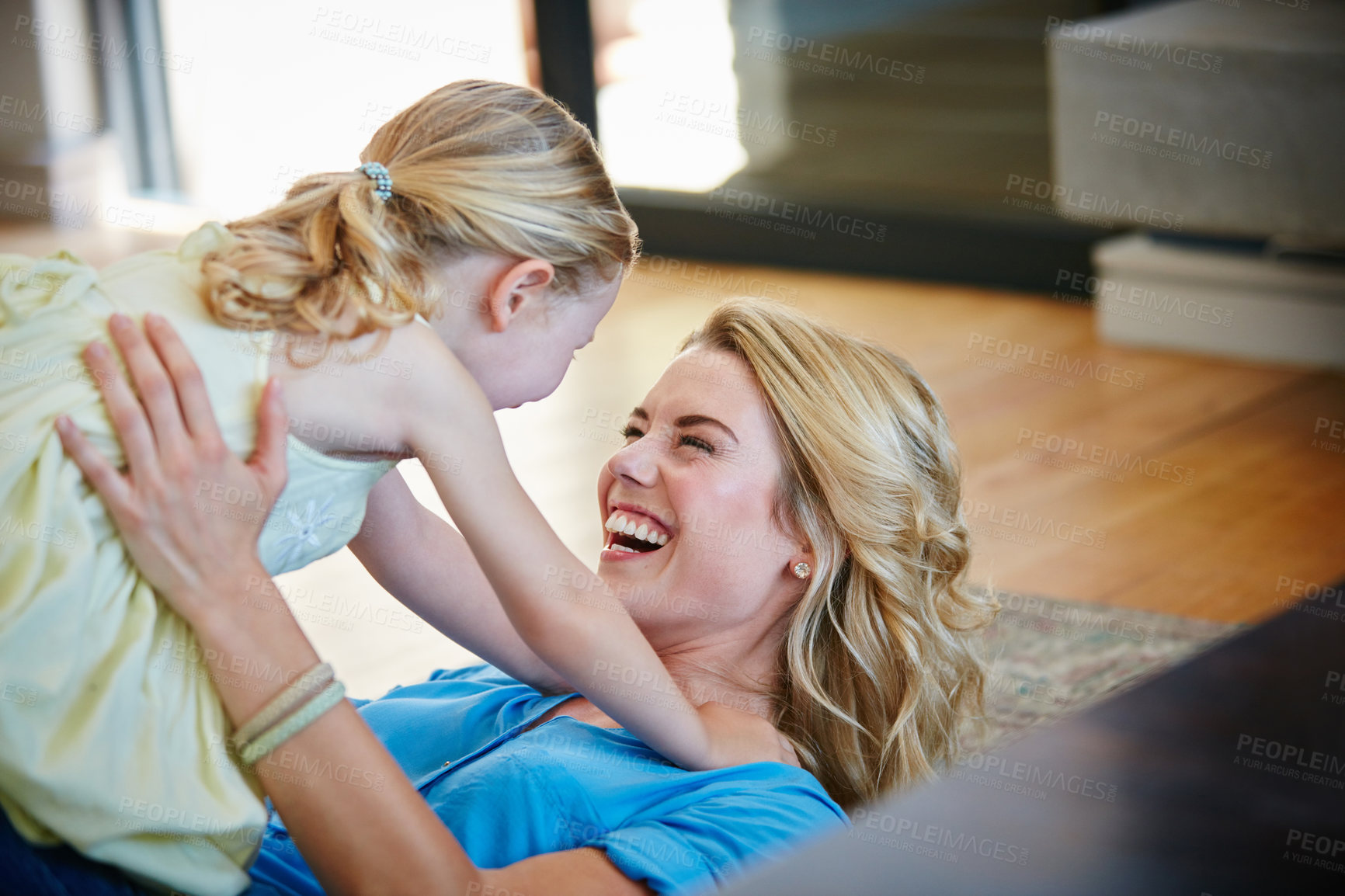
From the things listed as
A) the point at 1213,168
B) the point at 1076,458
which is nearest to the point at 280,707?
the point at 1076,458

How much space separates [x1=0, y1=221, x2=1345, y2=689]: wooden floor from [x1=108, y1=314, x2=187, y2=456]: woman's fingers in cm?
144

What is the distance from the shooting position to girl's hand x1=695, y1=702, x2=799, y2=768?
156 cm

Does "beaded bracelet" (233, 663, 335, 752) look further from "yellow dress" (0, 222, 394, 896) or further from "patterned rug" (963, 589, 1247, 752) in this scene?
"patterned rug" (963, 589, 1247, 752)

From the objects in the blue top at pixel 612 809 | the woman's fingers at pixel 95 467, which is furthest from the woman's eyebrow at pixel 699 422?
the woman's fingers at pixel 95 467

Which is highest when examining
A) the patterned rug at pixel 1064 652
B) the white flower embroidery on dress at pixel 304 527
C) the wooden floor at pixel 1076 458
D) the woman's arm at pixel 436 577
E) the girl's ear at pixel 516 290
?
the girl's ear at pixel 516 290

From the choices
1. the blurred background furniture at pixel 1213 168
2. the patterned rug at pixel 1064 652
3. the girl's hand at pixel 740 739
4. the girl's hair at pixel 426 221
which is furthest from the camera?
the blurred background furniture at pixel 1213 168

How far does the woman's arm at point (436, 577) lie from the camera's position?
1719 mm

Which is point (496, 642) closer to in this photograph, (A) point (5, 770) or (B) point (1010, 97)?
(A) point (5, 770)

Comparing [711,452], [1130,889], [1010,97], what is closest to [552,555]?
[711,452]

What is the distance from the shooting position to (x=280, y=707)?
1.24 metres

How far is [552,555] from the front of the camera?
136 centimetres

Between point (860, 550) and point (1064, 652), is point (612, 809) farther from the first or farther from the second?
point (1064, 652)

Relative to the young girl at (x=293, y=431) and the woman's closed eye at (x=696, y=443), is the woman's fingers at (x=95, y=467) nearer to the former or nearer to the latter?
the young girl at (x=293, y=431)

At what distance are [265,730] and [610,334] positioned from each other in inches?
154
